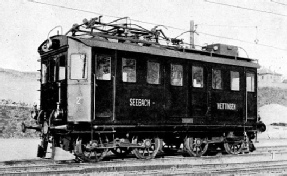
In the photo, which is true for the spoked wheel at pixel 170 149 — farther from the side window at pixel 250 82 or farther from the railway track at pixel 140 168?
the side window at pixel 250 82

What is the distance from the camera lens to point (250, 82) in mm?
18453

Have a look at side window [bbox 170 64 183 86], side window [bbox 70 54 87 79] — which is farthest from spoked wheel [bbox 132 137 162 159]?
side window [bbox 70 54 87 79]

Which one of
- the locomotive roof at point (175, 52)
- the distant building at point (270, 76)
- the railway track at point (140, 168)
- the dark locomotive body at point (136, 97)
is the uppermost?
the distant building at point (270, 76)

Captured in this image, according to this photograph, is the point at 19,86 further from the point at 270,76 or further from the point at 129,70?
the point at 270,76

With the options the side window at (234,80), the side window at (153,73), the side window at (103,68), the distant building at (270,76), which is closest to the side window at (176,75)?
the side window at (153,73)

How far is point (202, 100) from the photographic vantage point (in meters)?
16.5

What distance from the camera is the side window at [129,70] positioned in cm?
1405

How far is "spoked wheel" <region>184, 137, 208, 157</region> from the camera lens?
53.1 ft

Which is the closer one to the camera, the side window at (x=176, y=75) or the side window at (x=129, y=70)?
the side window at (x=129, y=70)

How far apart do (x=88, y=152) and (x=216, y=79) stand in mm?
6218

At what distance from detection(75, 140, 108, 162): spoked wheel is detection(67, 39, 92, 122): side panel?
32.1 inches

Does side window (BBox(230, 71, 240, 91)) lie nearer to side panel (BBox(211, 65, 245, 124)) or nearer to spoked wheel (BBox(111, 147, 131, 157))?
side panel (BBox(211, 65, 245, 124))

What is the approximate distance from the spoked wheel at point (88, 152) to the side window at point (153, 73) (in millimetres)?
2870

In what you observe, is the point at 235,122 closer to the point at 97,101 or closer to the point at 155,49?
the point at 155,49
